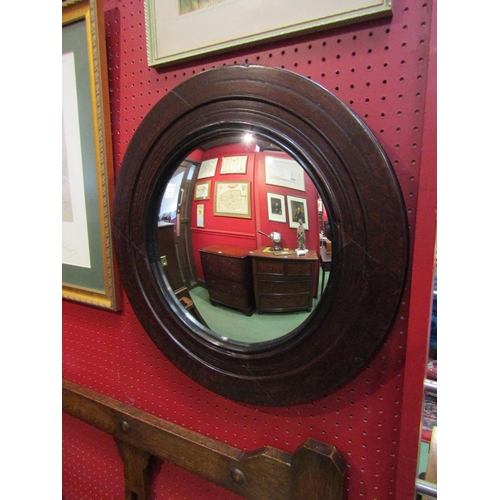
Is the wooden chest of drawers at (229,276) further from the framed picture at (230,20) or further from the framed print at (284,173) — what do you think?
the framed picture at (230,20)

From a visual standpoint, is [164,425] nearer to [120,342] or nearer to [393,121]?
[120,342]

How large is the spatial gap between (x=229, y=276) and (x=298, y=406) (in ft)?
1.12

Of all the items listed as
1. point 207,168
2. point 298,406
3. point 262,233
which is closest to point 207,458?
point 298,406

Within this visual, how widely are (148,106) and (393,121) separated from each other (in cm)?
60

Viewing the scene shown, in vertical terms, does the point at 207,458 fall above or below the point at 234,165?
below

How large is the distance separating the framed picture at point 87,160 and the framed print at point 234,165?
393 millimetres

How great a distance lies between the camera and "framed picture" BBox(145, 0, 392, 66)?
0.52 metres

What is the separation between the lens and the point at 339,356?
0.59 metres

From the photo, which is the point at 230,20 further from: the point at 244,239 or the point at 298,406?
the point at 298,406

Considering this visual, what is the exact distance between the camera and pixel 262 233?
0.62 m

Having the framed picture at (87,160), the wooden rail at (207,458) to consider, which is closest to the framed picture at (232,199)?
the framed picture at (87,160)

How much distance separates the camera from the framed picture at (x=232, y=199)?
62cm

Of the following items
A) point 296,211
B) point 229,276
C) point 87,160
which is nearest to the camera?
point 296,211

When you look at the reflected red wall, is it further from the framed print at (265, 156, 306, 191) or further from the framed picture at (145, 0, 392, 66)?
the framed picture at (145, 0, 392, 66)
